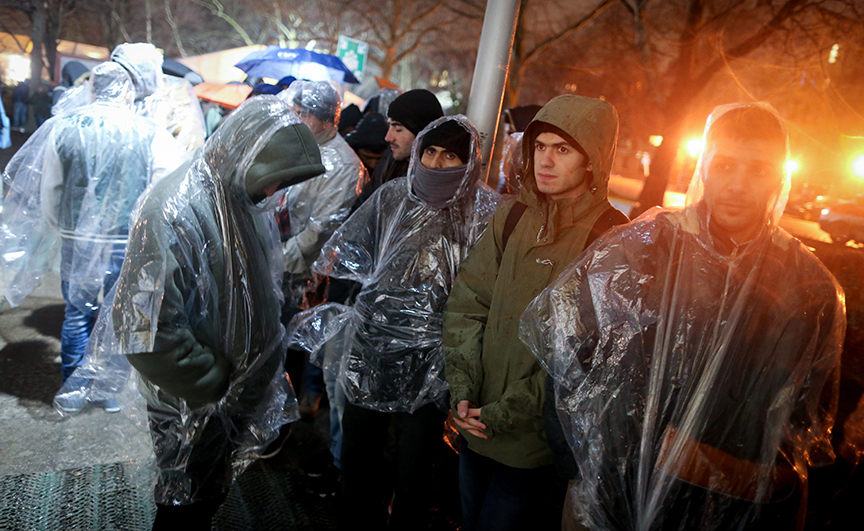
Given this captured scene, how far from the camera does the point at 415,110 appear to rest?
8.92ft

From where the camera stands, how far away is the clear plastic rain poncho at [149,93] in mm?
3307

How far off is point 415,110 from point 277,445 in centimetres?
191

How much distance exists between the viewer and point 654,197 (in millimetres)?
6609

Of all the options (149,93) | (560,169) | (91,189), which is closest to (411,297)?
(560,169)

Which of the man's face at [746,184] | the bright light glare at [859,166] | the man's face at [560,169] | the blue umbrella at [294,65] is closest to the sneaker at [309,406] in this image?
the man's face at [560,169]

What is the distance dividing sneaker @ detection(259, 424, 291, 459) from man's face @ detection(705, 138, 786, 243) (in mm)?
2357

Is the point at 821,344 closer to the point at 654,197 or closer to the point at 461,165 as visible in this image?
the point at 461,165

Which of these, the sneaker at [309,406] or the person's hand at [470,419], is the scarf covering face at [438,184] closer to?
the person's hand at [470,419]

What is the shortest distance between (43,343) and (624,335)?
155 inches

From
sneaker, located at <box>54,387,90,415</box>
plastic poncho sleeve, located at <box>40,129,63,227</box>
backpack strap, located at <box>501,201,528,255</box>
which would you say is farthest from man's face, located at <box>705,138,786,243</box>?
plastic poncho sleeve, located at <box>40,129,63,227</box>

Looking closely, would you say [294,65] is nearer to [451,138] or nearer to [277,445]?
[277,445]

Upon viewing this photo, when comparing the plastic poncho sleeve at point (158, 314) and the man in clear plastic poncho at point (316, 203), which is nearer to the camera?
the plastic poncho sleeve at point (158, 314)

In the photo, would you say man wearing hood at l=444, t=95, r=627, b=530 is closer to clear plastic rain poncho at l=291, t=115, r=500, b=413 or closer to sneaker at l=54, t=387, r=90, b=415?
clear plastic rain poncho at l=291, t=115, r=500, b=413

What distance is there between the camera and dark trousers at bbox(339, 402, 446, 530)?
2160 mm
